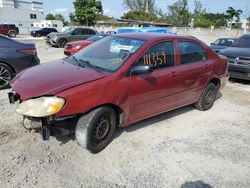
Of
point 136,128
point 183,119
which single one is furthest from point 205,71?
point 136,128

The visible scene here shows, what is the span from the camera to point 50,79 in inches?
131

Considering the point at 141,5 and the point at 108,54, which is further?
the point at 141,5

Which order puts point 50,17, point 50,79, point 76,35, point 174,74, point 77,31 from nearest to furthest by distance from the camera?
Result: point 50,79 < point 174,74 < point 76,35 < point 77,31 < point 50,17

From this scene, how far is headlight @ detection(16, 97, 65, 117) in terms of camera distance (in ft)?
9.55

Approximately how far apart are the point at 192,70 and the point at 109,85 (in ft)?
6.52

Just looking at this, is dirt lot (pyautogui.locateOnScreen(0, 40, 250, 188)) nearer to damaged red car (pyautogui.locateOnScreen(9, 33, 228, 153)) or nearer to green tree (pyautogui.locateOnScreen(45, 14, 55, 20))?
damaged red car (pyautogui.locateOnScreen(9, 33, 228, 153))

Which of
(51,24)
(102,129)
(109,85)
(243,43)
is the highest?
(51,24)

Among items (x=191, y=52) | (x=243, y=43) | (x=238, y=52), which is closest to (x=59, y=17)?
(x=243, y=43)

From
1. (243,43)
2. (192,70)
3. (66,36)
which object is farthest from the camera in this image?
(66,36)

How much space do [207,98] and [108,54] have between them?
2601mm

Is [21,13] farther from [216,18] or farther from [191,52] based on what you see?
[191,52]

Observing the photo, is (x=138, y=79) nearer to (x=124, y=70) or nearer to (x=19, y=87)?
(x=124, y=70)

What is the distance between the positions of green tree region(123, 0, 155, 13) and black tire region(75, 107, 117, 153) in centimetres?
6013

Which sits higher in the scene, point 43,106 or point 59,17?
point 59,17
